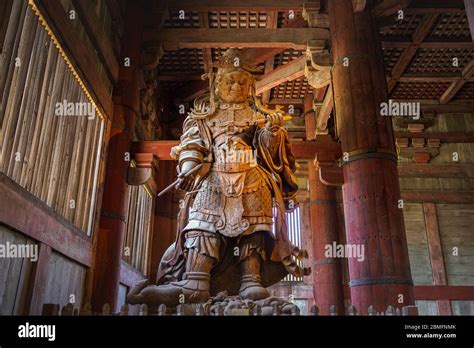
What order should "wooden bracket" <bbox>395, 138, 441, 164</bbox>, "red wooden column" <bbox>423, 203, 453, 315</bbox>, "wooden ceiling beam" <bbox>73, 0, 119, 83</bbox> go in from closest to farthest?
"wooden ceiling beam" <bbox>73, 0, 119, 83</bbox>, "red wooden column" <bbox>423, 203, 453, 315</bbox>, "wooden bracket" <bbox>395, 138, 441, 164</bbox>

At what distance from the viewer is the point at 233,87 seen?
4980mm

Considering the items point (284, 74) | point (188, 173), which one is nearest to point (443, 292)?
point (284, 74)

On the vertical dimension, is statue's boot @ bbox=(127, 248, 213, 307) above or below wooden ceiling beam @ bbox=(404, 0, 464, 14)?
below

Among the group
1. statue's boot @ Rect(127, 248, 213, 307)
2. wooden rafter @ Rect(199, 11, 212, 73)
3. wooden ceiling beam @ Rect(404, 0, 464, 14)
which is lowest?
statue's boot @ Rect(127, 248, 213, 307)

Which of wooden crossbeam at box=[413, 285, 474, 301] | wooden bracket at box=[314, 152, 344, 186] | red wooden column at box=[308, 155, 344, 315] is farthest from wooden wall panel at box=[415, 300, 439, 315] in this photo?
wooden bracket at box=[314, 152, 344, 186]

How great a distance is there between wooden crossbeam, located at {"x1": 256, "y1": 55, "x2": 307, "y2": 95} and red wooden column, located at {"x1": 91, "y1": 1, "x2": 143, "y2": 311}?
2613 millimetres

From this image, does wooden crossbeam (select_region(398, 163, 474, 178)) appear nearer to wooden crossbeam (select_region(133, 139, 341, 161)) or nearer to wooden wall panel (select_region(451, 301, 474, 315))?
wooden wall panel (select_region(451, 301, 474, 315))

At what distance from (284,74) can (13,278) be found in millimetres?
6380

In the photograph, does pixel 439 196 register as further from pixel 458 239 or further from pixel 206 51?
pixel 206 51

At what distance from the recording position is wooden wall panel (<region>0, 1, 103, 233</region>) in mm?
4160

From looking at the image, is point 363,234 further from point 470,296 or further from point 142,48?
point 470,296

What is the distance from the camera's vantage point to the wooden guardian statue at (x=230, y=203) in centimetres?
422

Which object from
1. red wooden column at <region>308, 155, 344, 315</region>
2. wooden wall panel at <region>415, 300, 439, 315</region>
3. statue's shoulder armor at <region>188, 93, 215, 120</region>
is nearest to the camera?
statue's shoulder armor at <region>188, 93, 215, 120</region>
